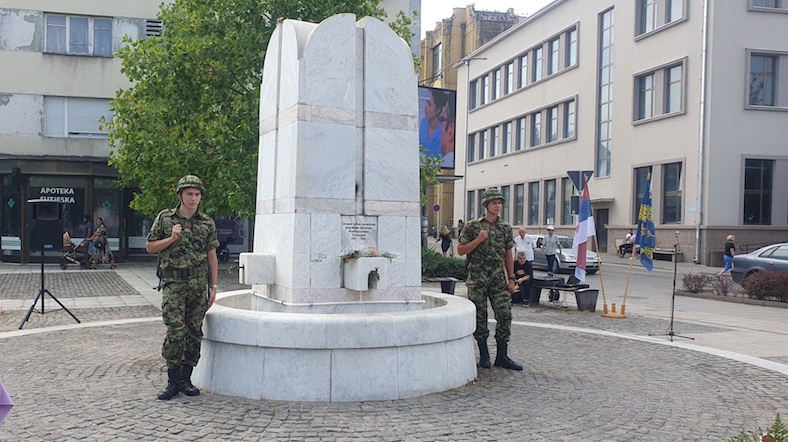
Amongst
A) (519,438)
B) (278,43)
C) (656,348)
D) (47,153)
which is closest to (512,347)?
(656,348)

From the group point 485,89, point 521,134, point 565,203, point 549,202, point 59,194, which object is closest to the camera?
point 59,194

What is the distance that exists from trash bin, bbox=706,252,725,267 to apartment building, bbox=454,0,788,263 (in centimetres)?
15

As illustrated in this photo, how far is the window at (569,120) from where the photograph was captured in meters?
43.4

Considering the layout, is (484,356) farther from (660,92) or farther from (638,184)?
(638,184)

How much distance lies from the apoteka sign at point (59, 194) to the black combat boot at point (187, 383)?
2175 centimetres

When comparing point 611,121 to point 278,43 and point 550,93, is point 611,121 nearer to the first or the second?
point 550,93

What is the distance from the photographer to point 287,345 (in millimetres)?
6078

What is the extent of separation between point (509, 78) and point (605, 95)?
44.3ft

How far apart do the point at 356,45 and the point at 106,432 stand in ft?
14.6

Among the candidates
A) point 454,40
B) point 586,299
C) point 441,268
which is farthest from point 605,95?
point 454,40

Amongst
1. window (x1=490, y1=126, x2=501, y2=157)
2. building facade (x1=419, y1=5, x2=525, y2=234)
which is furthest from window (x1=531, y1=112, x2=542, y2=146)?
building facade (x1=419, y1=5, x2=525, y2=234)

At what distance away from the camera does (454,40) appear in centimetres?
7006

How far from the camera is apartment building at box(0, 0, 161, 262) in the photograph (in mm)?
25484

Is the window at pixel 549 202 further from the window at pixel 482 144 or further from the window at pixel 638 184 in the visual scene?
the window at pixel 482 144
